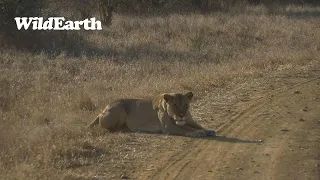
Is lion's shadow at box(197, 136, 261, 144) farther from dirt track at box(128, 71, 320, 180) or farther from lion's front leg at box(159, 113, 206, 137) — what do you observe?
lion's front leg at box(159, 113, 206, 137)

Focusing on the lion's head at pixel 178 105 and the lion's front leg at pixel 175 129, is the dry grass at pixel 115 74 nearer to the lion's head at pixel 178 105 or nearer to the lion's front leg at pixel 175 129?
the lion's front leg at pixel 175 129

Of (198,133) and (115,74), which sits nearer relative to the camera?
(198,133)

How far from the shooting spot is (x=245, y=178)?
6668 millimetres

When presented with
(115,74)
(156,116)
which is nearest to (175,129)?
(156,116)

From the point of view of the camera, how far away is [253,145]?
8109 mm

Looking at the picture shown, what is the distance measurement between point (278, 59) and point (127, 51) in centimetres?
450

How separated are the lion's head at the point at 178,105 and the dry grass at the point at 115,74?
56 cm

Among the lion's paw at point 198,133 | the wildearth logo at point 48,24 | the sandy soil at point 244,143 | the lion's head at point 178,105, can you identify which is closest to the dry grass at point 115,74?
the sandy soil at point 244,143

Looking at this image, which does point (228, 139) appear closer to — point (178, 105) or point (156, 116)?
point (178, 105)

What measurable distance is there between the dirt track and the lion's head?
11.5 inches

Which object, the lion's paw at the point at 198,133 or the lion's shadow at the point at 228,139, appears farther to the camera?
the lion's paw at the point at 198,133

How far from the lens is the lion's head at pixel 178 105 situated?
8.66m

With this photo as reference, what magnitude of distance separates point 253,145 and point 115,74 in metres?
6.78

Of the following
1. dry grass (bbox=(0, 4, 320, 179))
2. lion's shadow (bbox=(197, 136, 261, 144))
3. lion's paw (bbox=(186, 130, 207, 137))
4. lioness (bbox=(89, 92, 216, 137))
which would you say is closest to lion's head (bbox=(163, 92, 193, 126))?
lioness (bbox=(89, 92, 216, 137))
